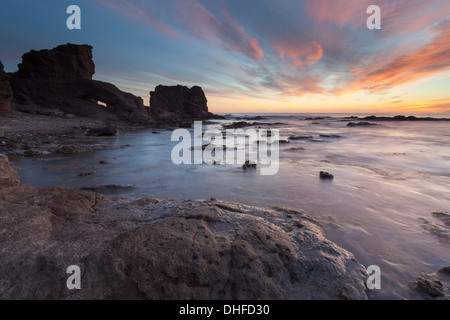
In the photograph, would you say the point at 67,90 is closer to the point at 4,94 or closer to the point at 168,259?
the point at 4,94

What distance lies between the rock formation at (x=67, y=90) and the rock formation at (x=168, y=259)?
29.7 metres

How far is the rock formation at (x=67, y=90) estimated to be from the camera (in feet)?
88.1

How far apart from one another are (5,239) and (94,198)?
128 centimetres

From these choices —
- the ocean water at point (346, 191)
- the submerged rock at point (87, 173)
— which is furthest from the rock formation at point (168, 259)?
the submerged rock at point (87, 173)

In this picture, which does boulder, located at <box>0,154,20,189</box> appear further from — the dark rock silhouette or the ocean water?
the dark rock silhouette

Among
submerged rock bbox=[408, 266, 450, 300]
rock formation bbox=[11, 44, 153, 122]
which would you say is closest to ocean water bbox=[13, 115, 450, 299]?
submerged rock bbox=[408, 266, 450, 300]

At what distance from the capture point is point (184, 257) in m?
1.78

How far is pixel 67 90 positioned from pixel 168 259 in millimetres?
35885

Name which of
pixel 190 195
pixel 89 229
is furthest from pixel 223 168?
pixel 89 229

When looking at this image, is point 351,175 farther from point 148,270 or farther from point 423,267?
point 148,270

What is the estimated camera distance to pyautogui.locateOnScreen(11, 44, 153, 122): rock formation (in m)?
26.8

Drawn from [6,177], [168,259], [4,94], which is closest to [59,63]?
[4,94]

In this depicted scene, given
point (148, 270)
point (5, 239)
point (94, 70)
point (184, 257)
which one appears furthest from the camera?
point (94, 70)

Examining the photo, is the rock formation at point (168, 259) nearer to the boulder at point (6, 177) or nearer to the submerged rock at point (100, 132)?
the boulder at point (6, 177)
